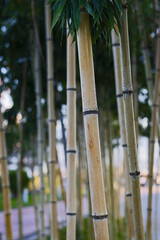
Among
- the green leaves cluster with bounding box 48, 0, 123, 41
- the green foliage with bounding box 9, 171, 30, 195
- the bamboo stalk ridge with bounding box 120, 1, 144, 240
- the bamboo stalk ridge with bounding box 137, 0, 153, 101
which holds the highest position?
the bamboo stalk ridge with bounding box 137, 0, 153, 101

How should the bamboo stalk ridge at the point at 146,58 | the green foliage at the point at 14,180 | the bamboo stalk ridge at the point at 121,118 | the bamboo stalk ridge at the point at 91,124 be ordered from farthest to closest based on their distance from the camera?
the green foliage at the point at 14,180, the bamboo stalk ridge at the point at 146,58, the bamboo stalk ridge at the point at 121,118, the bamboo stalk ridge at the point at 91,124

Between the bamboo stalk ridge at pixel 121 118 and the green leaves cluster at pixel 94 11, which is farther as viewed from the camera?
the bamboo stalk ridge at pixel 121 118

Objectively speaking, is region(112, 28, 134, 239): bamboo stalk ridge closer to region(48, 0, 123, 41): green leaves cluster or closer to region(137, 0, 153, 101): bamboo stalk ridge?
region(48, 0, 123, 41): green leaves cluster

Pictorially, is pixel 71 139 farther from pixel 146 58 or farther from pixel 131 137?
pixel 146 58

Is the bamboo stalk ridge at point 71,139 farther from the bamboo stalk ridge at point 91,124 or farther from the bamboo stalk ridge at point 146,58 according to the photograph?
the bamboo stalk ridge at point 146,58

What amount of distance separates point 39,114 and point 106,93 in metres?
0.96

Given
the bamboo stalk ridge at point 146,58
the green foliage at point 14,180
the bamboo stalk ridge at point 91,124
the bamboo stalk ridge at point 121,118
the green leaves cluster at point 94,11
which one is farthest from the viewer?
the green foliage at point 14,180

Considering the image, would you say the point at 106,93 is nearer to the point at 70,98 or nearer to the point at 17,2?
the point at 17,2

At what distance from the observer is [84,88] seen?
3.93ft

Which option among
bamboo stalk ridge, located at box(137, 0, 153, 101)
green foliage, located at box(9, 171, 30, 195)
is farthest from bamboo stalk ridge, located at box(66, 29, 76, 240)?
green foliage, located at box(9, 171, 30, 195)

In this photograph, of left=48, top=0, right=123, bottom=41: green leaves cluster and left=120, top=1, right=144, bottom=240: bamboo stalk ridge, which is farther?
left=120, top=1, right=144, bottom=240: bamboo stalk ridge

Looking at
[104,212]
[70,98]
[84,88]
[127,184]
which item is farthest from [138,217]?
[70,98]

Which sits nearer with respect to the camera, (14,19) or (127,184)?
(127,184)

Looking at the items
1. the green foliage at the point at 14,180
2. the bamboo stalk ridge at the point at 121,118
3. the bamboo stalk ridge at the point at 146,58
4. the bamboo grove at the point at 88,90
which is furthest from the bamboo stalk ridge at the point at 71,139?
the green foliage at the point at 14,180
